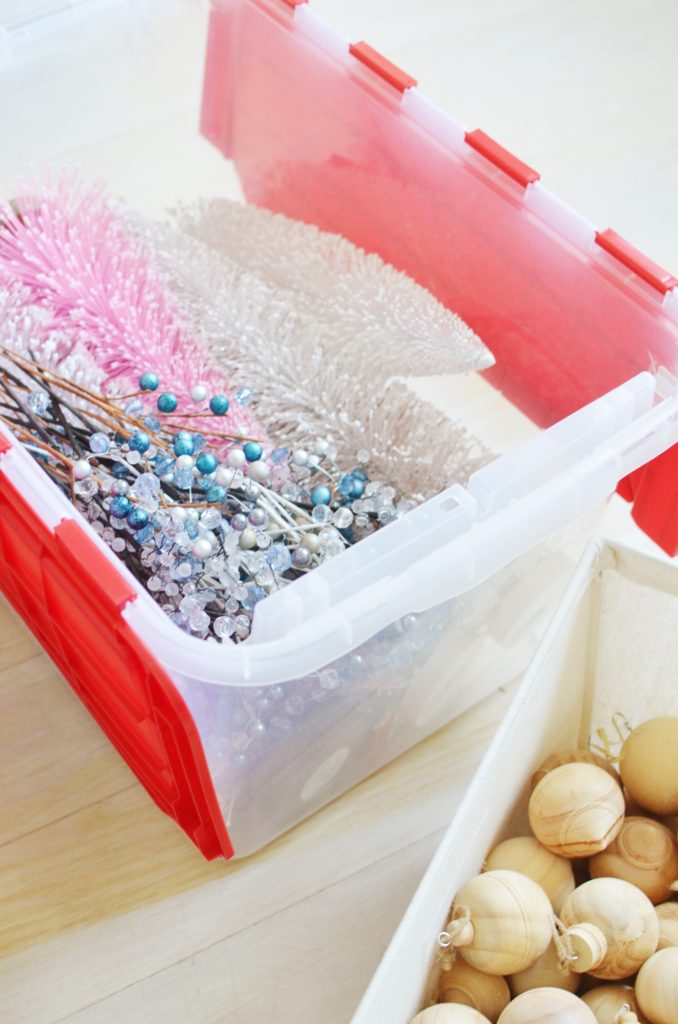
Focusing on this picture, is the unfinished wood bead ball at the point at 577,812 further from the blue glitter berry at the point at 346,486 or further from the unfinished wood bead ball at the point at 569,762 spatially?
the blue glitter berry at the point at 346,486

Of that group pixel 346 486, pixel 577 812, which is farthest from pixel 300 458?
pixel 577 812

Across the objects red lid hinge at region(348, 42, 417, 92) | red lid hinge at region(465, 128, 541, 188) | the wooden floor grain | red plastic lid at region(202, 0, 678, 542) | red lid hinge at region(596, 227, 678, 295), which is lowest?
the wooden floor grain

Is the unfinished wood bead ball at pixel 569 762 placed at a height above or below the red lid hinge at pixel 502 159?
below

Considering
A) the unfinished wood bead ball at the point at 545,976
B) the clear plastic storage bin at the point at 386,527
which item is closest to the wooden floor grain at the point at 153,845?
the clear plastic storage bin at the point at 386,527

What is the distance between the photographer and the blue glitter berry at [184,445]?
640mm

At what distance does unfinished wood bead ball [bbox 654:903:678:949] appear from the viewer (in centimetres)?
54

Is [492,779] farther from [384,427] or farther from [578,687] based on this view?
[384,427]

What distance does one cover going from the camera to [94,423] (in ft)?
2.21

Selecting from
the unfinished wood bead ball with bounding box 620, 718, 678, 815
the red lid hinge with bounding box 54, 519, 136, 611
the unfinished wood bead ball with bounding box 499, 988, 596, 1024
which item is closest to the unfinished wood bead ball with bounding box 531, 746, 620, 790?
the unfinished wood bead ball with bounding box 620, 718, 678, 815

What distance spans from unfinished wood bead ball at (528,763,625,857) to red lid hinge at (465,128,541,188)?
36 cm

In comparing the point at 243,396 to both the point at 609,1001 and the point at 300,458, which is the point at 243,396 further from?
the point at 609,1001

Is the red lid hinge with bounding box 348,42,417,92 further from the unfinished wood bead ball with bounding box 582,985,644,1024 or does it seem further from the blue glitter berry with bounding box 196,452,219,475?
the unfinished wood bead ball with bounding box 582,985,644,1024

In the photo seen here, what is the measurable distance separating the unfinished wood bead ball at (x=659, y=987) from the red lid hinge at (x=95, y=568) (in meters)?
0.27

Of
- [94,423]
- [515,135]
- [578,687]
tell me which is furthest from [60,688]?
[515,135]
